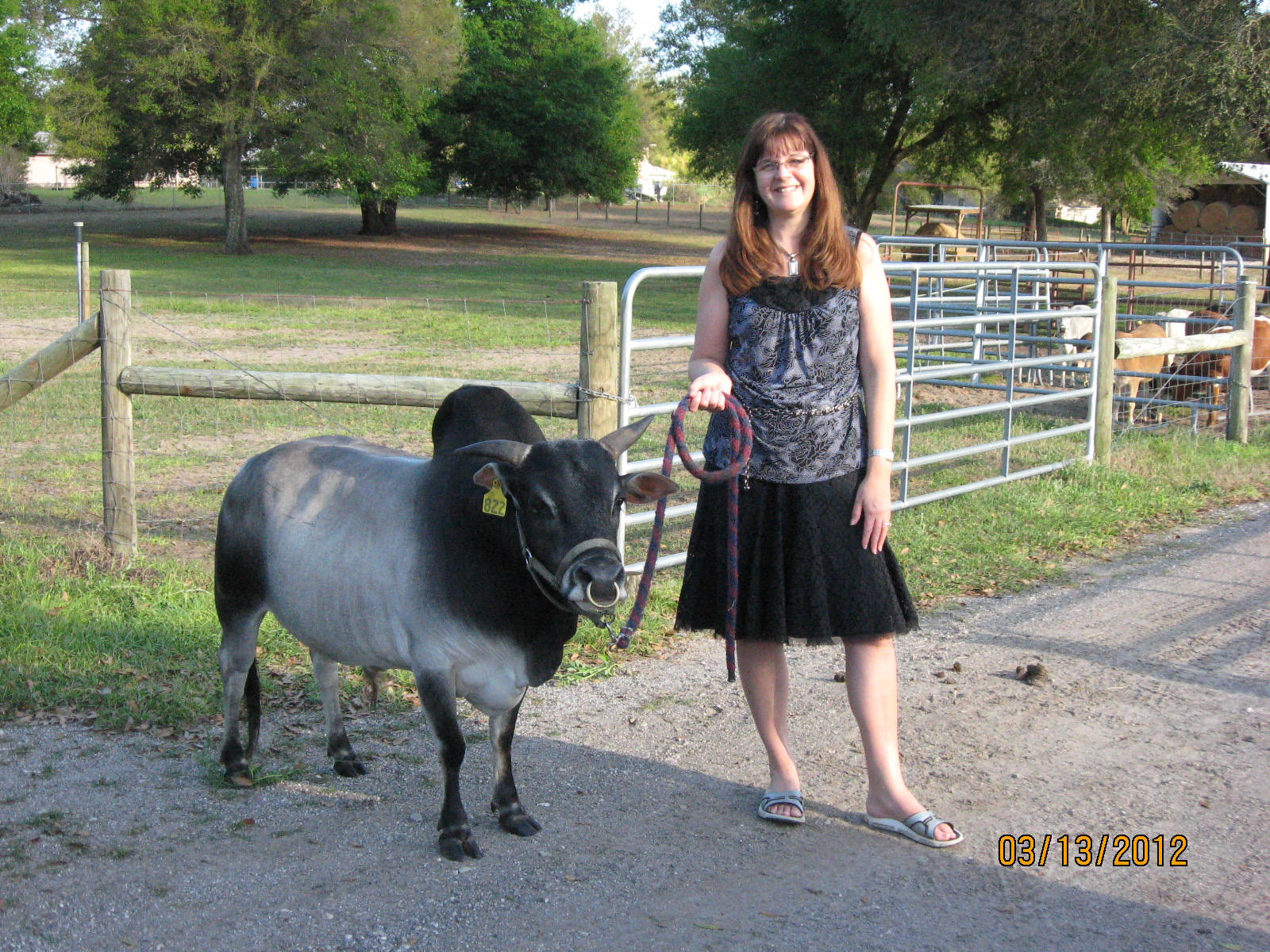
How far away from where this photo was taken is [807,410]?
3.44 meters

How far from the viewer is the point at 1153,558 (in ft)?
22.5

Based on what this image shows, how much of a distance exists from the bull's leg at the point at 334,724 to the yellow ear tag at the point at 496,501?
1049 millimetres

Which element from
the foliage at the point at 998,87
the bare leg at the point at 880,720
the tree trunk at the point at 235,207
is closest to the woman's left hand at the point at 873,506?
the bare leg at the point at 880,720

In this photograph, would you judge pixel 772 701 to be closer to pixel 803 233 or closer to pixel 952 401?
pixel 803 233

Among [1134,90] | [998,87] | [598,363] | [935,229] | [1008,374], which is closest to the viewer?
[598,363]

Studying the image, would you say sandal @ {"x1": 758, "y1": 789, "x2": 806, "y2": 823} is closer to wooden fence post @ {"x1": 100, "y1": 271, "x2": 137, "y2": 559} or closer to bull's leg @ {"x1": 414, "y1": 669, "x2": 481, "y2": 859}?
bull's leg @ {"x1": 414, "y1": 669, "x2": 481, "y2": 859}

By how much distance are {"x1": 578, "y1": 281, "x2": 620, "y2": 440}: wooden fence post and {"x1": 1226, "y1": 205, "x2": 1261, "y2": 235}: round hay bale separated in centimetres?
2709

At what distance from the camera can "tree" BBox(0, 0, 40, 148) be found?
30938 mm

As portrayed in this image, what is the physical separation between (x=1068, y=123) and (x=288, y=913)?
63.4 ft

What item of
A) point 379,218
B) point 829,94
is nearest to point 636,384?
point 829,94

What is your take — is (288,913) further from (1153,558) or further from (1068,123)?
(1068,123)

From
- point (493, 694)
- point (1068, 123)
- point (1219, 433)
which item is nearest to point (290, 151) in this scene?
point (1068, 123)

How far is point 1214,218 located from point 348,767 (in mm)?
30567
